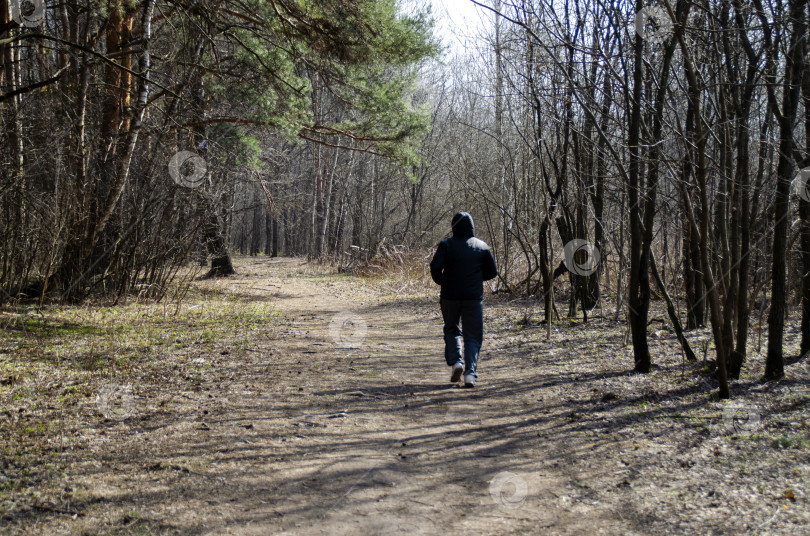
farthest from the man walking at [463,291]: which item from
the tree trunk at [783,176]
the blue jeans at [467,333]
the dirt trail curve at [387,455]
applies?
the tree trunk at [783,176]

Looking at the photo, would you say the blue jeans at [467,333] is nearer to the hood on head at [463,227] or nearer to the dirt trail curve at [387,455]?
the dirt trail curve at [387,455]

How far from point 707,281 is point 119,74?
11232mm

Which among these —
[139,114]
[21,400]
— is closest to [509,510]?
[21,400]

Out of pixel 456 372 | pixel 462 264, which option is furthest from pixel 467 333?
pixel 462 264

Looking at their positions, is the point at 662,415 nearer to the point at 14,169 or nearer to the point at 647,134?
the point at 647,134

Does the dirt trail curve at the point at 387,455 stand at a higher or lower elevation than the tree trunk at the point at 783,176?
lower

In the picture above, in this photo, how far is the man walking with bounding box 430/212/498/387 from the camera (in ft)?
22.0

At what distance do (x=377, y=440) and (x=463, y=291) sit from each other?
2.45 meters

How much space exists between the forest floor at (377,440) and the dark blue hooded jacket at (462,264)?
3.72 ft

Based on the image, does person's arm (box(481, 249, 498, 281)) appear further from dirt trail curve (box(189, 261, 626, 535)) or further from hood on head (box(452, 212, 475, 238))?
dirt trail curve (box(189, 261, 626, 535))

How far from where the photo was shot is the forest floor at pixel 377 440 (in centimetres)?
341

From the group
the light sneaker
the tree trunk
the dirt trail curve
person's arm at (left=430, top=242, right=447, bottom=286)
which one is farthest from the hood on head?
the tree trunk

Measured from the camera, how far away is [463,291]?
6.70 meters

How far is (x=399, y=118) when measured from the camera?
1455 centimetres
